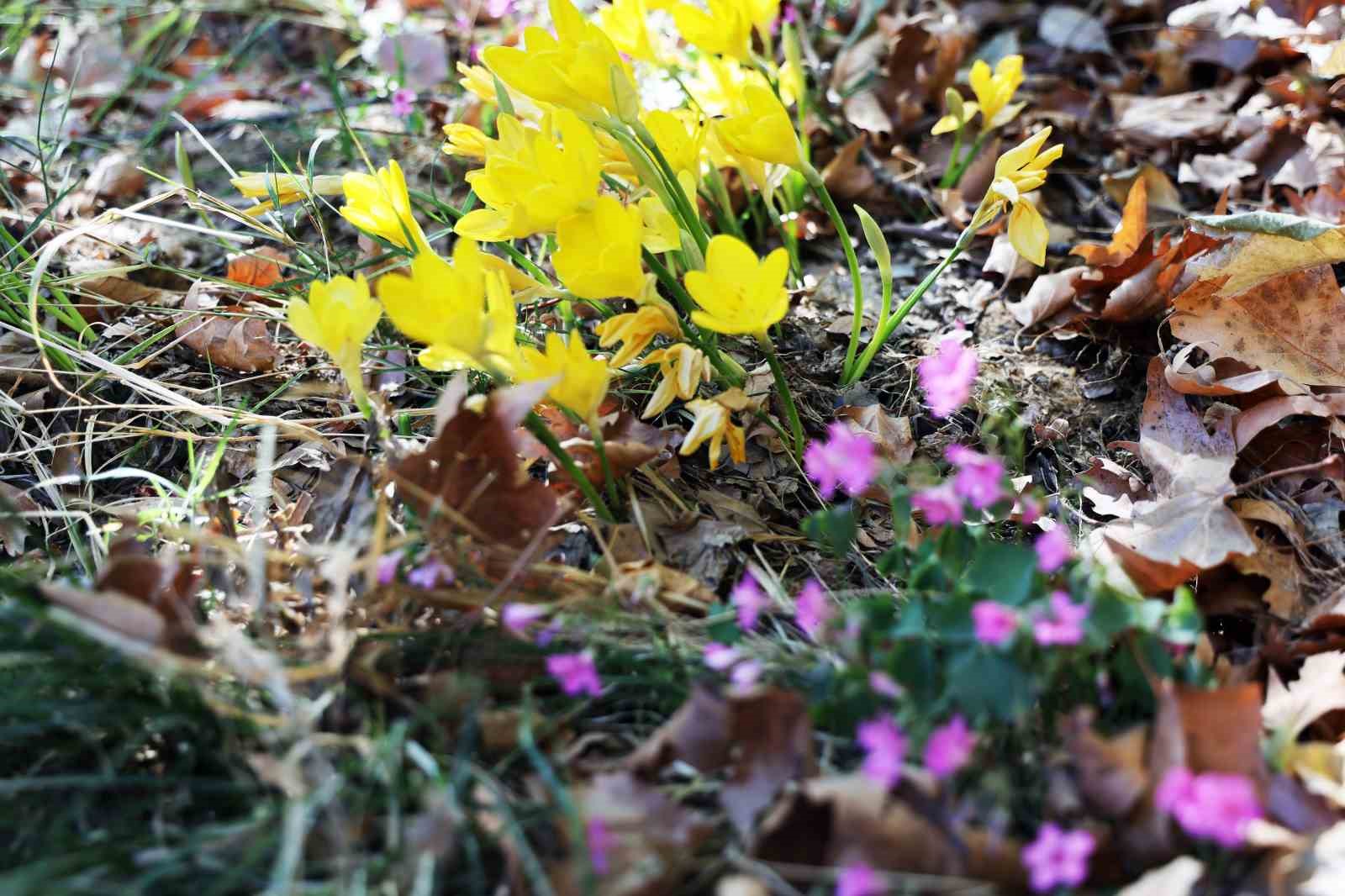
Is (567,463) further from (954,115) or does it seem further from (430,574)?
(954,115)

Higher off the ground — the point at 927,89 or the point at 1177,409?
the point at 927,89

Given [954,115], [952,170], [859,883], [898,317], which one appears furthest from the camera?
[952,170]

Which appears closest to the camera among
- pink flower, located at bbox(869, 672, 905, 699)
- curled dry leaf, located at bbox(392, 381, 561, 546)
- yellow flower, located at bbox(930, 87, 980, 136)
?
pink flower, located at bbox(869, 672, 905, 699)

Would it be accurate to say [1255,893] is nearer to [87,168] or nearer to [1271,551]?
[1271,551]

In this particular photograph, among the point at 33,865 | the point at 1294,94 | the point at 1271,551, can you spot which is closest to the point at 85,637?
the point at 33,865

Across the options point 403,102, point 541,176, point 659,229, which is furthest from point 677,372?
point 403,102

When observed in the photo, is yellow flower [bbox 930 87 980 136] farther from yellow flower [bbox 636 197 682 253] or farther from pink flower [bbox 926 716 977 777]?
pink flower [bbox 926 716 977 777]

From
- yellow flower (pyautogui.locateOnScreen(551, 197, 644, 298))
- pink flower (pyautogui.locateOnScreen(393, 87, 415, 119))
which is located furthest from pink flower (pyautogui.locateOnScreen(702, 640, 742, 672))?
pink flower (pyautogui.locateOnScreen(393, 87, 415, 119))
